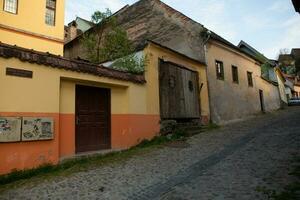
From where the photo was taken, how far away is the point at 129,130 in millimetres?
9430

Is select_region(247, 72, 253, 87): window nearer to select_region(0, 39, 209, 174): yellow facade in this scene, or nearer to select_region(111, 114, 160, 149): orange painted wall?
select_region(0, 39, 209, 174): yellow facade

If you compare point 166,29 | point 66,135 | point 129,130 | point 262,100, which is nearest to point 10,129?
point 66,135

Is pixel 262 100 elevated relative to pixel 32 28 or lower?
lower

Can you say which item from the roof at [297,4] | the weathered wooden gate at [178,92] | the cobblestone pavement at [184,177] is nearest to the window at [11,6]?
the weathered wooden gate at [178,92]

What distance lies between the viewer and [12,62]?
6.32 meters

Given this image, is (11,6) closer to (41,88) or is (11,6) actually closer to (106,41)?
(106,41)

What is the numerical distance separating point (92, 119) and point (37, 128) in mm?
2241

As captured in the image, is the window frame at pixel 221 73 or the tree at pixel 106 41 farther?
the window frame at pixel 221 73

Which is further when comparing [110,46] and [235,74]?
[235,74]

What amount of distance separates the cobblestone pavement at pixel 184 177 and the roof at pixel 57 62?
287 cm

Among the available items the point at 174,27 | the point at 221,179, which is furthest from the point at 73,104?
the point at 174,27

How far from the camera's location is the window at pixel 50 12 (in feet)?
47.2

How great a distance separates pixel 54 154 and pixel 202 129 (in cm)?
757

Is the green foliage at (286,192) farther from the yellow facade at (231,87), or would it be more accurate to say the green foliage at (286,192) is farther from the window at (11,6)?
the window at (11,6)
